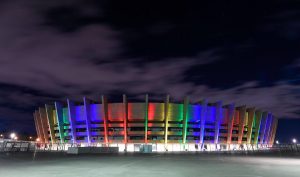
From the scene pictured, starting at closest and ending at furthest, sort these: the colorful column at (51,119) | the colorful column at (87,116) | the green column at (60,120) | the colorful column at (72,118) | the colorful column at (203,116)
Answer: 1. the colorful column at (87,116)
2. the colorful column at (203,116)
3. the colorful column at (72,118)
4. the green column at (60,120)
5. the colorful column at (51,119)

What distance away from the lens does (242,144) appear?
287 ft

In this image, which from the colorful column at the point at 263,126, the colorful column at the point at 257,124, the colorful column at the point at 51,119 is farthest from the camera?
the colorful column at the point at 263,126

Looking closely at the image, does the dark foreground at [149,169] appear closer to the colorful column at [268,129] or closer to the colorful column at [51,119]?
the colorful column at [51,119]

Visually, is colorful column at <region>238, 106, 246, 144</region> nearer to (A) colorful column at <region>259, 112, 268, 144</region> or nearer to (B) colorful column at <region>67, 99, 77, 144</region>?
(A) colorful column at <region>259, 112, 268, 144</region>

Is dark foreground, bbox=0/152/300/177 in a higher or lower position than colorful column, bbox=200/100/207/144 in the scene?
lower

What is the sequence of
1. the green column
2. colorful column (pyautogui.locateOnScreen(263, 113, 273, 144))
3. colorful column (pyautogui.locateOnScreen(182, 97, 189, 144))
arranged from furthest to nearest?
colorful column (pyautogui.locateOnScreen(263, 113, 273, 144)), the green column, colorful column (pyautogui.locateOnScreen(182, 97, 189, 144))

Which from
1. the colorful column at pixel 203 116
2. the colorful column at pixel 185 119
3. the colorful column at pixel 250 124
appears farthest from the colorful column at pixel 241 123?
the colorful column at pixel 185 119

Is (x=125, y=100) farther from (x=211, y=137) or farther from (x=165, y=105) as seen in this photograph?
(x=211, y=137)

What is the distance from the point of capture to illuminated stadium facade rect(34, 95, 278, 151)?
7375cm

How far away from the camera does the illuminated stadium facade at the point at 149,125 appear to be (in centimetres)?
7375

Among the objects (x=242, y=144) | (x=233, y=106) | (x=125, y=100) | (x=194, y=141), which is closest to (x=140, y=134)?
(x=125, y=100)

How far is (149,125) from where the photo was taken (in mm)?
74312

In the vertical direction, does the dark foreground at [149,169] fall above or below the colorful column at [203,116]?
below

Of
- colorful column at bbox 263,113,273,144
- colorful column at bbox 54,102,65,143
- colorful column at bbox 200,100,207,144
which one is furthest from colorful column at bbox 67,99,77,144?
colorful column at bbox 263,113,273,144
